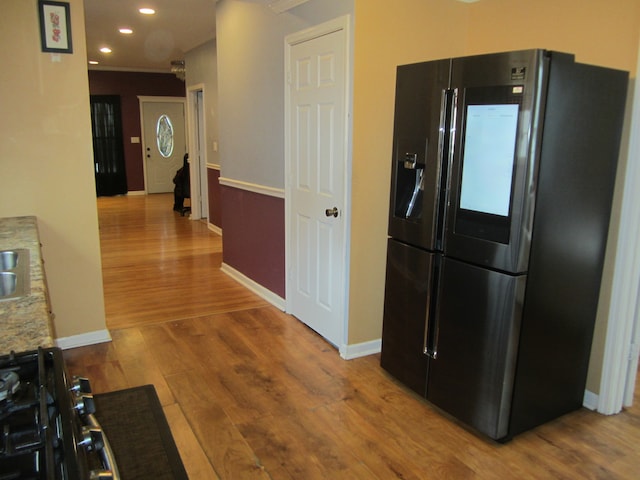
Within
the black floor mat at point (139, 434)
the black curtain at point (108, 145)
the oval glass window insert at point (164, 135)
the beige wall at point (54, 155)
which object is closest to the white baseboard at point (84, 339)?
the beige wall at point (54, 155)

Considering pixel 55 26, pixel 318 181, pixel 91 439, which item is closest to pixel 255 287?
pixel 318 181

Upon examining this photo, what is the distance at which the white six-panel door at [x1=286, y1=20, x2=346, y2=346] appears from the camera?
124 inches

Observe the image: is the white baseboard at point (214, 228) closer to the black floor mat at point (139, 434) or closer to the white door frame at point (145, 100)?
the white door frame at point (145, 100)

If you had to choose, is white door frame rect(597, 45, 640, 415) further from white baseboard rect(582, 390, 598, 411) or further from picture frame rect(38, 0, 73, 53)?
picture frame rect(38, 0, 73, 53)

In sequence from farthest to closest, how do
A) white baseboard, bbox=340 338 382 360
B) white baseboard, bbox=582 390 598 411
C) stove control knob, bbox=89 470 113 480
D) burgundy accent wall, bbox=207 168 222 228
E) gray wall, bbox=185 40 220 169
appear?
burgundy accent wall, bbox=207 168 222 228 < gray wall, bbox=185 40 220 169 < white baseboard, bbox=340 338 382 360 < white baseboard, bbox=582 390 598 411 < stove control knob, bbox=89 470 113 480

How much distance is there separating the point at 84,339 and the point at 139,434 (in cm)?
142

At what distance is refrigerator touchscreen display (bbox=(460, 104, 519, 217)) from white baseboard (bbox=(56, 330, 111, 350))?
8.44ft

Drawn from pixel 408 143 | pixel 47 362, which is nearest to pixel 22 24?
pixel 408 143

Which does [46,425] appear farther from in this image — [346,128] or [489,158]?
[346,128]

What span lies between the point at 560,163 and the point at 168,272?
4012mm

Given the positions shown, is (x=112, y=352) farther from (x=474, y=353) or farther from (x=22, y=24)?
(x=474, y=353)

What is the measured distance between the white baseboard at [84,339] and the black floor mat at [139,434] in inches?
32.6

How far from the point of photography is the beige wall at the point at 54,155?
300cm

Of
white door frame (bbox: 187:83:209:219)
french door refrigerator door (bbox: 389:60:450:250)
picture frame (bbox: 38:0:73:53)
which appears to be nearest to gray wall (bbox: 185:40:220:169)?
white door frame (bbox: 187:83:209:219)
